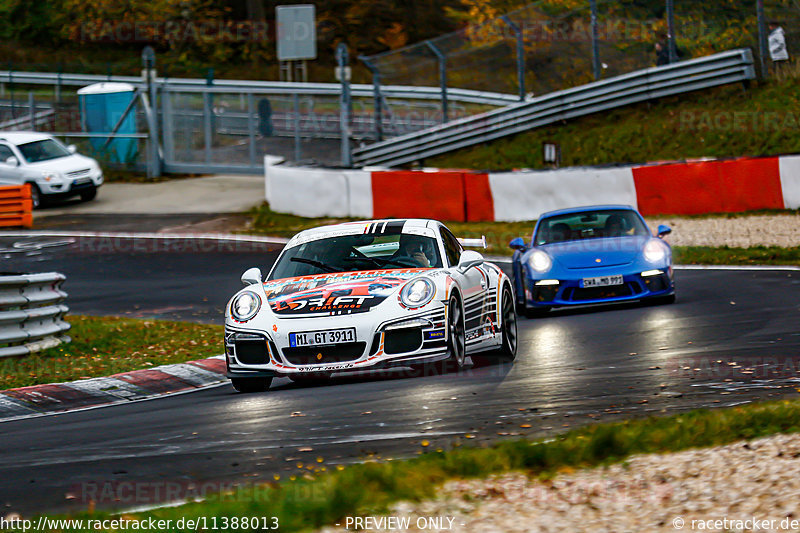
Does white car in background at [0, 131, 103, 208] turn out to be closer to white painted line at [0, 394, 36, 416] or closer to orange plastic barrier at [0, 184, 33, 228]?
orange plastic barrier at [0, 184, 33, 228]

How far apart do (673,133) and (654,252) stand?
47.1 feet

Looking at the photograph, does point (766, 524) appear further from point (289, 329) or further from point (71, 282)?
point (71, 282)

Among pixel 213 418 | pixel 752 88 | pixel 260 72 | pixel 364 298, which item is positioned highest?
pixel 260 72

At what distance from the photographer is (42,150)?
1156 inches

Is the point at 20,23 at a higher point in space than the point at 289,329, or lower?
higher

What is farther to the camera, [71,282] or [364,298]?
[71,282]

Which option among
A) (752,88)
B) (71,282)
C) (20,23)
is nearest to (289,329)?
(71,282)

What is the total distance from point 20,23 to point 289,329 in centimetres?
5170

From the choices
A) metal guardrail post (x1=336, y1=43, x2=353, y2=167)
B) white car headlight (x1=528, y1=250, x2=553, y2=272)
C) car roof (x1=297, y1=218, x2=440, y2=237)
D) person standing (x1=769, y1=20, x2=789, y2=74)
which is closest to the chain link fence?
person standing (x1=769, y1=20, x2=789, y2=74)

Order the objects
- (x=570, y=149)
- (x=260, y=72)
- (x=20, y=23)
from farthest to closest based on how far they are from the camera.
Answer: (x=20, y=23), (x=260, y=72), (x=570, y=149)

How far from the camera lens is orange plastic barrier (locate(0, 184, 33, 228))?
2594 cm

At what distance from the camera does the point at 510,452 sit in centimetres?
622

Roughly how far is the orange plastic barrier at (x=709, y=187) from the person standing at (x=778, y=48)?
6710mm

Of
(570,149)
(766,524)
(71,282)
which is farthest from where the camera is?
(570,149)
